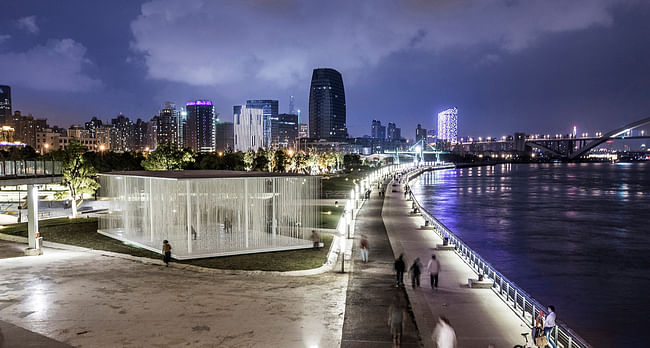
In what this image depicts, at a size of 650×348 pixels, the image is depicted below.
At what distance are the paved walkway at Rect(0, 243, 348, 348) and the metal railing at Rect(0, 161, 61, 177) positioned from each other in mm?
3949

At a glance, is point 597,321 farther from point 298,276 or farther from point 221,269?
point 221,269

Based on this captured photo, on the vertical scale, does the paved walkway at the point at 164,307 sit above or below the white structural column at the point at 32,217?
below

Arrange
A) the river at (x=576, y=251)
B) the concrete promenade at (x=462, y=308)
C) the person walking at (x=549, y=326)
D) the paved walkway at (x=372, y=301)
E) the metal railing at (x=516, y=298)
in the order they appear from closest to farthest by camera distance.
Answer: the metal railing at (x=516, y=298) < the paved walkway at (x=372, y=301) < the person walking at (x=549, y=326) < the concrete promenade at (x=462, y=308) < the river at (x=576, y=251)

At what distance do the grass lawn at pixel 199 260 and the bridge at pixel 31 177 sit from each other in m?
2.66

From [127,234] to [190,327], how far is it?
15.3 metres

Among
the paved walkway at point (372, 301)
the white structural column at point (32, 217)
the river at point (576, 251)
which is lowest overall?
the river at point (576, 251)

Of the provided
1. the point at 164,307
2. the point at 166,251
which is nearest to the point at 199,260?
the point at 166,251

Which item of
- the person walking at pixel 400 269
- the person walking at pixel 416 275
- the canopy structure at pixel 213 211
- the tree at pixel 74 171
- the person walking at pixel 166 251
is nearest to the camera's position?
the person walking at pixel 400 269

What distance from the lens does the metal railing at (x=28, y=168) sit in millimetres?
20125

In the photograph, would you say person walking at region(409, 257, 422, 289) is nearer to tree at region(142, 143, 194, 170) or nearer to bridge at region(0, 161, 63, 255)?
bridge at region(0, 161, 63, 255)

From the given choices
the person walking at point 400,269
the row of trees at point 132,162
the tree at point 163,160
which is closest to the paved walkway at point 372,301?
the person walking at point 400,269

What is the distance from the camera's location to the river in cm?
1969

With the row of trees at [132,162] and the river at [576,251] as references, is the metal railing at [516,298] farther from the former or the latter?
the row of trees at [132,162]

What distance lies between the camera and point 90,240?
83.7 ft
